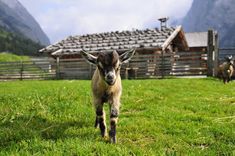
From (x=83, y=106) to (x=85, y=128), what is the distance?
2.52 meters

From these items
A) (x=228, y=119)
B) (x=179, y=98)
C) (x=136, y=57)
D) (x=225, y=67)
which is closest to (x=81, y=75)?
(x=136, y=57)

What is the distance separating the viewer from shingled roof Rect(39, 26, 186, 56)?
1401 inches

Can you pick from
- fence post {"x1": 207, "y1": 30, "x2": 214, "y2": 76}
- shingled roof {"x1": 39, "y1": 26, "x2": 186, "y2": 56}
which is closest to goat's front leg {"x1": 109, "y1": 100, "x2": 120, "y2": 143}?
fence post {"x1": 207, "y1": 30, "x2": 214, "y2": 76}

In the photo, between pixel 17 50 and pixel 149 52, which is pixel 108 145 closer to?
pixel 149 52

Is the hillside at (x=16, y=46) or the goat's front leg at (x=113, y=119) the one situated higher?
the hillside at (x=16, y=46)

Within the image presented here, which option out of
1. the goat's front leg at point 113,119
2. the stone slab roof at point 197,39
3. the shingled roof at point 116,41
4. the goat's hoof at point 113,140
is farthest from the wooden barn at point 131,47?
the goat's hoof at point 113,140

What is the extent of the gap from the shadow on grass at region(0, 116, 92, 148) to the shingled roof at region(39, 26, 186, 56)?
84.8ft

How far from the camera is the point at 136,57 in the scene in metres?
32.9

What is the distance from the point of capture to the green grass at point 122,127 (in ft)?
20.4

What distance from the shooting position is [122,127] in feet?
26.2

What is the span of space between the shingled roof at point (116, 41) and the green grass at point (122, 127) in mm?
23325

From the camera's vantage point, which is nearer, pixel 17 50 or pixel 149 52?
pixel 149 52

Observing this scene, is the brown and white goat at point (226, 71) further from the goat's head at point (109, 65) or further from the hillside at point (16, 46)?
the hillside at point (16, 46)

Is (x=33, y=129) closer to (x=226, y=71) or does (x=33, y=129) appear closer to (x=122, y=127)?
(x=122, y=127)
